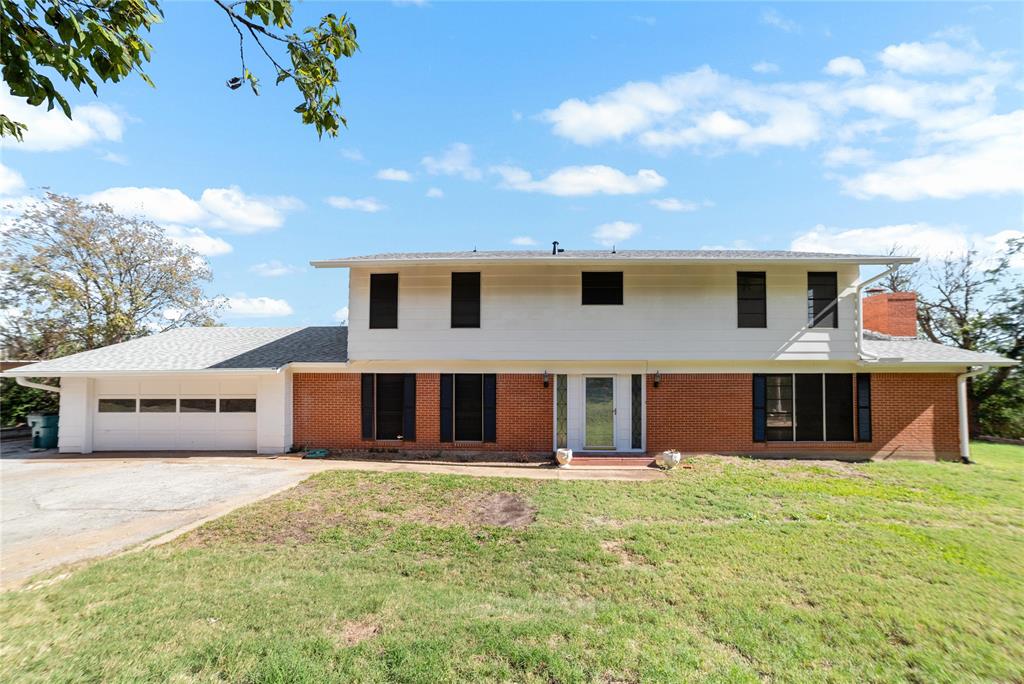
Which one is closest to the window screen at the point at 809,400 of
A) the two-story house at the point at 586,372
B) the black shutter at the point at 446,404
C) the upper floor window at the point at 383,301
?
the two-story house at the point at 586,372

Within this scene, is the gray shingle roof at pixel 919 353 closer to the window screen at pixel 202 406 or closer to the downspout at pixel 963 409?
the downspout at pixel 963 409

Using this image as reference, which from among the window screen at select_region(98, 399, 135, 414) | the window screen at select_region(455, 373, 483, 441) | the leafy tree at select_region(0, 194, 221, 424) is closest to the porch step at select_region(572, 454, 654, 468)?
the window screen at select_region(455, 373, 483, 441)

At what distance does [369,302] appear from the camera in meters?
11.9

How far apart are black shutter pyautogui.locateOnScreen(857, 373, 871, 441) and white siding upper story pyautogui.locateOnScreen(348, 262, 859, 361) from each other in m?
0.95

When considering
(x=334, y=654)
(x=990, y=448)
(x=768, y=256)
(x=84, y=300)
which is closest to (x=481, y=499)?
(x=334, y=654)

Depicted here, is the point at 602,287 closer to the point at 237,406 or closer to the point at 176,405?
the point at 237,406

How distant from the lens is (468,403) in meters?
12.1

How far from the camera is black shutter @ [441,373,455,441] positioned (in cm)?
1198

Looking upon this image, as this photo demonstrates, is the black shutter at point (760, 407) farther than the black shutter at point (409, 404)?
No

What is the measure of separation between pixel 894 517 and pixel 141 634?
371 inches

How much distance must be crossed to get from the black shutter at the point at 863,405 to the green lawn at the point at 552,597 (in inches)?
172

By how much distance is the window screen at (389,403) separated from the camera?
39.7 ft

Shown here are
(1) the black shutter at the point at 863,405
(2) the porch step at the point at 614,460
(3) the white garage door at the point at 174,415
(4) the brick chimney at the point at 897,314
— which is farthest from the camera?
(4) the brick chimney at the point at 897,314

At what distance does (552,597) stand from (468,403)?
7.93m
